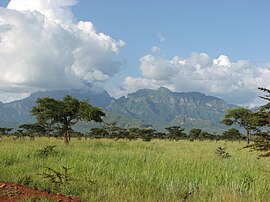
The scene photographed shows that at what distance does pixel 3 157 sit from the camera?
14531 millimetres

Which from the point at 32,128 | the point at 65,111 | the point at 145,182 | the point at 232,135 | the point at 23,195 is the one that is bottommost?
the point at 23,195

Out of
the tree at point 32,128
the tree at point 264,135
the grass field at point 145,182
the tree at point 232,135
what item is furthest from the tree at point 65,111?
the tree at point 232,135

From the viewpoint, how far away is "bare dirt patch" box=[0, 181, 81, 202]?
7.71 meters

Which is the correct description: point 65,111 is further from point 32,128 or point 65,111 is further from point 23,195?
point 32,128

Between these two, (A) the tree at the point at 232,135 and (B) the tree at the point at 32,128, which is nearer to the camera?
(B) the tree at the point at 32,128

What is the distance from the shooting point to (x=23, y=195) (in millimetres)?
7914

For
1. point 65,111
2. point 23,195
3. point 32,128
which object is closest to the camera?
point 23,195

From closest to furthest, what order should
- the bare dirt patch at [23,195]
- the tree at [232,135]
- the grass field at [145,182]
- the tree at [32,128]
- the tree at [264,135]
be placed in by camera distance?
the bare dirt patch at [23,195]
the grass field at [145,182]
the tree at [264,135]
the tree at [32,128]
the tree at [232,135]

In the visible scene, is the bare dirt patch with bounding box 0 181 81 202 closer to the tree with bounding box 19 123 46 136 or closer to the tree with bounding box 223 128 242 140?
the tree with bounding box 19 123 46 136

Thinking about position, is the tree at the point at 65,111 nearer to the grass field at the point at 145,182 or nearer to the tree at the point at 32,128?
the grass field at the point at 145,182

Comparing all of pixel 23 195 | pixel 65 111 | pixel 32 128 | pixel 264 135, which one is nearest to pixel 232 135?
pixel 32 128

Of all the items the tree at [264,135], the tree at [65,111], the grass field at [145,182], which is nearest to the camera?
the grass field at [145,182]

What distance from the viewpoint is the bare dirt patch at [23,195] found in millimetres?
7715

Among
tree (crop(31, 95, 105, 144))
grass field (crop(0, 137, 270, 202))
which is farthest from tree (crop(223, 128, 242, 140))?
grass field (crop(0, 137, 270, 202))
